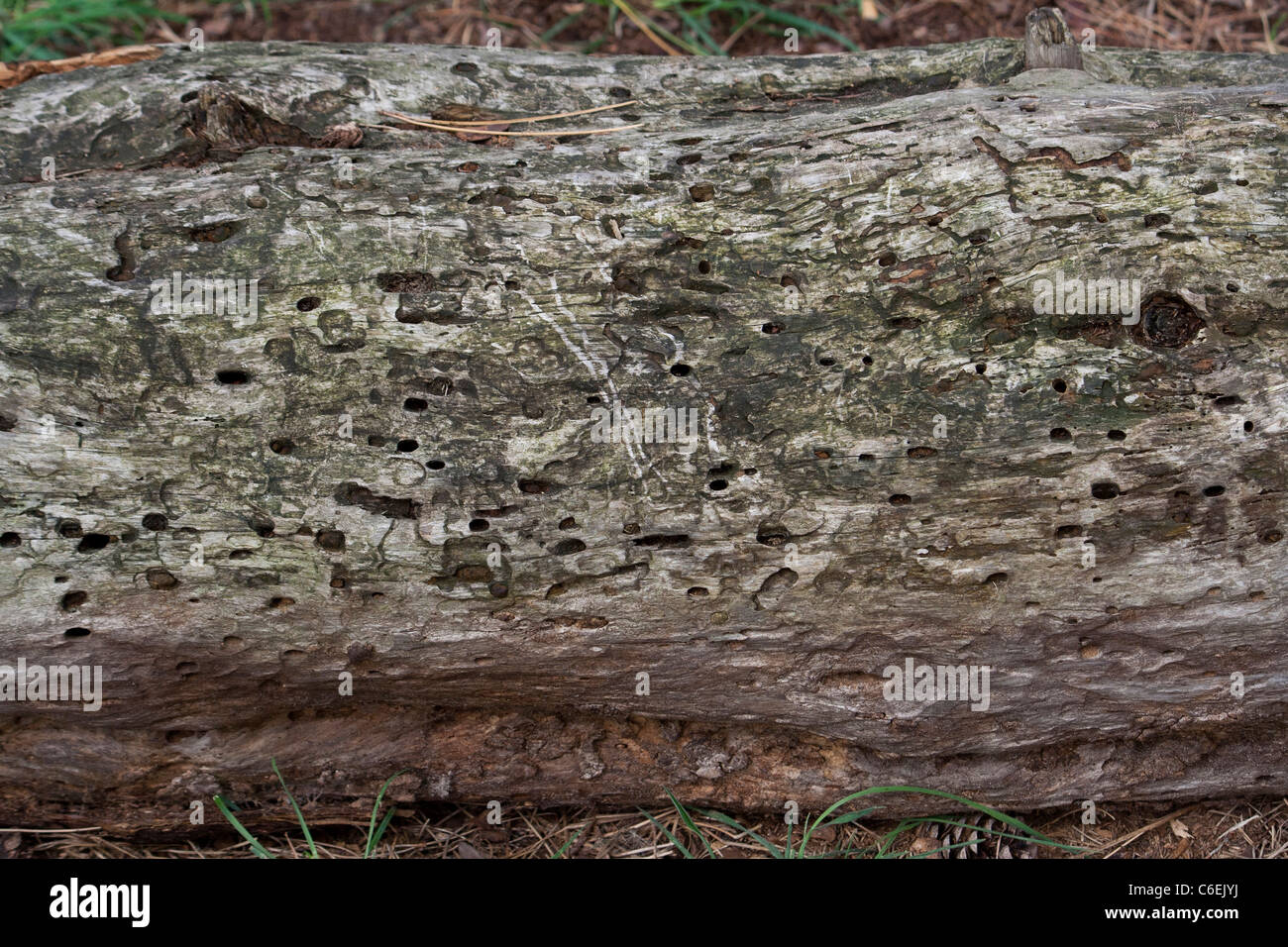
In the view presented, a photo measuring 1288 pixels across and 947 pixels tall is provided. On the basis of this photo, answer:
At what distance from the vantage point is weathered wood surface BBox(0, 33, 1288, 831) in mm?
2459

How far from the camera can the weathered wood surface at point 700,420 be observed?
2.46m

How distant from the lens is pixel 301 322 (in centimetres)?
251

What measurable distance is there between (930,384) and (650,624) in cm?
94

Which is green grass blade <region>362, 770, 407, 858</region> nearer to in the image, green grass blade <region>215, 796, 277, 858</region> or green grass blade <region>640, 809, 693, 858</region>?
green grass blade <region>215, 796, 277, 858</region>

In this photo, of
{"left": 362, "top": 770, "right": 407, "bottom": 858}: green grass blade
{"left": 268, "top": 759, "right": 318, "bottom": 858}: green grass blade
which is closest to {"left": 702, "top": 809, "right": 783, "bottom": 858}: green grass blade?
{"left": 362, "top": 770, "right": 407, "bottom": 858}: green grass blade

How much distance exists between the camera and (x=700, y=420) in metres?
2.52

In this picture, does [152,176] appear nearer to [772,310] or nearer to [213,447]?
[213,447]

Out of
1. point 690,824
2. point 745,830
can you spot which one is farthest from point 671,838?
point 745,830

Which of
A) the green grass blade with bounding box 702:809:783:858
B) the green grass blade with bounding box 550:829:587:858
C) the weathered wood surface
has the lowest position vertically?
the green grass blade with bounding box 550:829:587:858

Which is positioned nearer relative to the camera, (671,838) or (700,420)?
(700,420)

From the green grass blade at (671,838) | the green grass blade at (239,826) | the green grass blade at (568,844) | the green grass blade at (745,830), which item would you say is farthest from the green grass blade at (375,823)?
the green grass blade at (745,830)

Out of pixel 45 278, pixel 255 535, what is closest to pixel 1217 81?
pixel 255 535

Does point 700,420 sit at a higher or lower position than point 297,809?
higher

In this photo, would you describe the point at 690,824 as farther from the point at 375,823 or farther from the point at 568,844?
the point at 375,823
